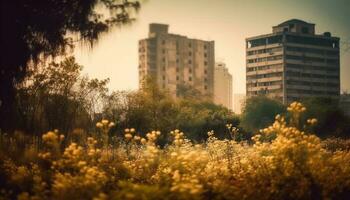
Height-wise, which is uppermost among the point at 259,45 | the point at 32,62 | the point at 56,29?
the point at 259,45

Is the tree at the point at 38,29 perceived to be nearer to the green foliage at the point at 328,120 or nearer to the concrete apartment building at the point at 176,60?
the green foliage at the point at 328,120

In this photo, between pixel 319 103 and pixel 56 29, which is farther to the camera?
pixel 319 103

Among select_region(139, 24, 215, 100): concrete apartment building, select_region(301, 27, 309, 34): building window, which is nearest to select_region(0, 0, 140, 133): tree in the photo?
select_region(139, 24, 215, 100): concrete apartment building

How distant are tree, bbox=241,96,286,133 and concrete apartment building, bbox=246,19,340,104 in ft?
193

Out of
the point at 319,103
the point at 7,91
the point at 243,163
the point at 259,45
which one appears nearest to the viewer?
the point at 243,163

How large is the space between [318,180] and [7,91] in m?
7.78


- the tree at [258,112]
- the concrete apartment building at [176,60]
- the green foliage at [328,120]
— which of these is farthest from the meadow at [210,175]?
the concrete apartment building at [176,60]

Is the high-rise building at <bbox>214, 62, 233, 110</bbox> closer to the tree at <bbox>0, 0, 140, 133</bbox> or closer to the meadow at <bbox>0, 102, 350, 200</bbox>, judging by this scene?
the tree at <bbox>0, 0, 140, 133</bbox>

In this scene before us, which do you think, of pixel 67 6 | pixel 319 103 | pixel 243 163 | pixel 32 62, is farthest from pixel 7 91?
pixel 319 103

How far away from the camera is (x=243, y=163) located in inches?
348

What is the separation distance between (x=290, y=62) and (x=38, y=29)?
433 ft

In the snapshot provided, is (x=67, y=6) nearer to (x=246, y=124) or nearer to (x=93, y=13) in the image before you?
(x=93, y=13)

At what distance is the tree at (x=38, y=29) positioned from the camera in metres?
→ 10.3

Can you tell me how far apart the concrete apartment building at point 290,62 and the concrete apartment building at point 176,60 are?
14369 millimetres
